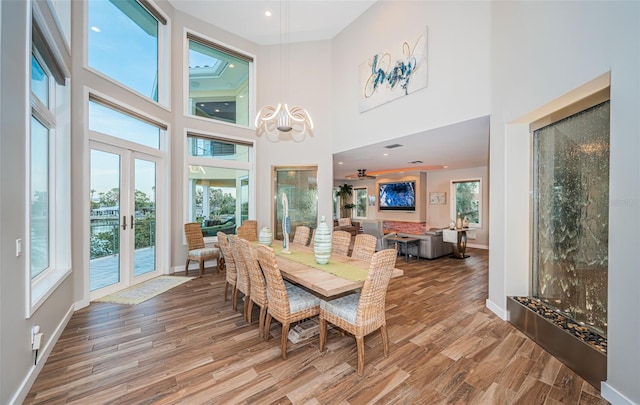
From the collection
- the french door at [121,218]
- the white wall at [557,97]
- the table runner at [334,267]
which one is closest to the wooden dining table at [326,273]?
the table runner at [334,267]

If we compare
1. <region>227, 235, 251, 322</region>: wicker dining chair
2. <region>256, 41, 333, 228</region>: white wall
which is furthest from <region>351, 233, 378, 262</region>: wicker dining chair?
<region>256, 41, 333, 228</region>: white wall

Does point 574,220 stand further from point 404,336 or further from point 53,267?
point 53,267

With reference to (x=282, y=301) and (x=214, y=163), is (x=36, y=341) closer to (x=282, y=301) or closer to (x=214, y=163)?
(x=282, y=301)

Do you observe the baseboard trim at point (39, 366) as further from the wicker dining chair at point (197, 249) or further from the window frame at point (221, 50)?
the window frame at point (221, 50)

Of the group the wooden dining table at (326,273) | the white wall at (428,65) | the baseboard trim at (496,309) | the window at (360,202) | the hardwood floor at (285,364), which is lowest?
the hardwood floor at (285,364)

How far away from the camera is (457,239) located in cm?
617

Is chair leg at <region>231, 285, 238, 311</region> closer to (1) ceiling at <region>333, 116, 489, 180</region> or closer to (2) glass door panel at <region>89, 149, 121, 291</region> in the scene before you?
(2) glass door panel at <region>89, 149, 121, 291</region>

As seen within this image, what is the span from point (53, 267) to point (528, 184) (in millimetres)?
5573

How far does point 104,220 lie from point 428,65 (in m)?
5.34

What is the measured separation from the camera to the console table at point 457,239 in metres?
6.15

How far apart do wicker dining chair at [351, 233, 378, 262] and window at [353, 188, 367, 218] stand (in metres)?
8.40

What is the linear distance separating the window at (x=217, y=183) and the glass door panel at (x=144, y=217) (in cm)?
70

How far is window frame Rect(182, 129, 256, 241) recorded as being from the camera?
16.8 feet

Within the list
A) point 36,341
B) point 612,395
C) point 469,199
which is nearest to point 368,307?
point 612,395
